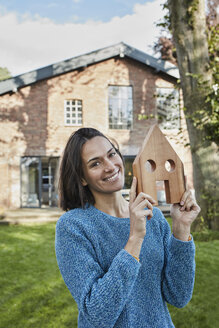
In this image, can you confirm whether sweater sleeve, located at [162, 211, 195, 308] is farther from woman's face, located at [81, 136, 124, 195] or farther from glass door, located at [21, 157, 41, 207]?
glass door, located at [21, 157, 41, 207]

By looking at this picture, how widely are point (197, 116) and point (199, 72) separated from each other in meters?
0.95

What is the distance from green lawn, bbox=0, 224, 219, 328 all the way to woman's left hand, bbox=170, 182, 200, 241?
2.69 meters

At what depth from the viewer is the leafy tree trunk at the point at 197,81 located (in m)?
6.66

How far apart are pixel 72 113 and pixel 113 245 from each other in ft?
43.0

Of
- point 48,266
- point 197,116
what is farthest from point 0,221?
point 197,116

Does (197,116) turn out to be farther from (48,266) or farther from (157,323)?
(157,323)

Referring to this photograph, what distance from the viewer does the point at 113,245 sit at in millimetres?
1412

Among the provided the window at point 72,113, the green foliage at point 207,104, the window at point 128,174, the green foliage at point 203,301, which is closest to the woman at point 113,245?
the green foliage at point 203,301

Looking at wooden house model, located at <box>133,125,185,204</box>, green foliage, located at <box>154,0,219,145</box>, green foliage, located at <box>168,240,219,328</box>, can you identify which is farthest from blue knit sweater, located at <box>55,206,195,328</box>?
green foliage, located at <box>154,0,219,145</box>

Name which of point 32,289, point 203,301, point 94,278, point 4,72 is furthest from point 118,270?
point 4,72

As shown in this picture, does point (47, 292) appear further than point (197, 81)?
No

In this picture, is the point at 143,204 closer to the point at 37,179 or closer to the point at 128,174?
the point at 128,174

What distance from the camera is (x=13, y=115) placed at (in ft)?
44.9

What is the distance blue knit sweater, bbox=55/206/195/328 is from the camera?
1186mm
